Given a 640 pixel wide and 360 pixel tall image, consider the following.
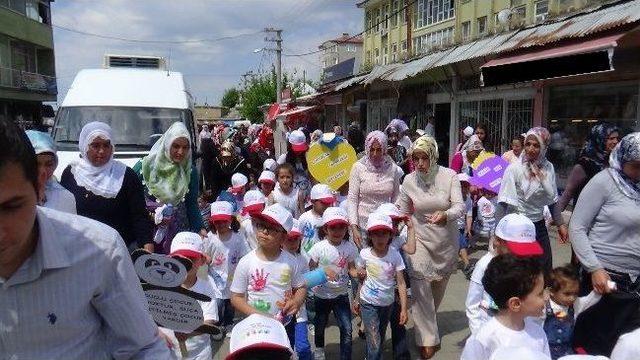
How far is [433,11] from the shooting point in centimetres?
3484

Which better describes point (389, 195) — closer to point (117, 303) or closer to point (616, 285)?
point (616, 285)

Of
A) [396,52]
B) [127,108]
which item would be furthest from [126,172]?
[396,52]

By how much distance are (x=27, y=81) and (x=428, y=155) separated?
3497cm

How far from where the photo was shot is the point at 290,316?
3.64m

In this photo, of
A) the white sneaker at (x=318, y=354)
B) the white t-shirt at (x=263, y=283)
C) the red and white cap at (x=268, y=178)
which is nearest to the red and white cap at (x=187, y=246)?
the white t-shirt at (x=263, y=283)

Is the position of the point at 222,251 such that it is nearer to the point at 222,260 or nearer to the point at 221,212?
the point at 222,260

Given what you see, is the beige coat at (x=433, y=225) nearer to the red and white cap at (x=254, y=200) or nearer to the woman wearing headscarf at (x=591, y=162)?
the woman wearing headscarf at (x=591, y=162)

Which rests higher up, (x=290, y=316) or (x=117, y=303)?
(x=117, y=303)

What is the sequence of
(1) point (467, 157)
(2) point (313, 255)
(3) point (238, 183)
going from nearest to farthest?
(2) point (313, 255) → (3) point (238, 183) → (1) point (467, 157)

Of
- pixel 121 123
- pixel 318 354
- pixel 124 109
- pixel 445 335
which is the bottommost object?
pixel 445 335

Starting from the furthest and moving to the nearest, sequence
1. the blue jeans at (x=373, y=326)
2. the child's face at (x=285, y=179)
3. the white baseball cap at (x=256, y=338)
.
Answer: the child's face at (x=285, y=179), the blue jeans at (x=373, y=326), the white baseball cap at (x=256, y=338)

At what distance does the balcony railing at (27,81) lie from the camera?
3135 centimetres

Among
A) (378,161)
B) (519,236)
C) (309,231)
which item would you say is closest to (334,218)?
(309,231)

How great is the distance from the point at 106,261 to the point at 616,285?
313 cm
